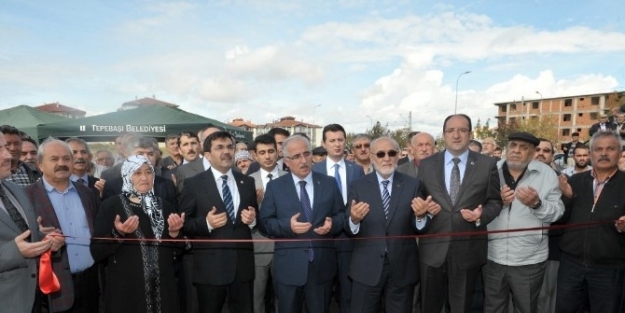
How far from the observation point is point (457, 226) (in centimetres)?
398

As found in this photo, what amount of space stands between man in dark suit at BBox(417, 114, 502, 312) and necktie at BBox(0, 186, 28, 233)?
3530 millimetres

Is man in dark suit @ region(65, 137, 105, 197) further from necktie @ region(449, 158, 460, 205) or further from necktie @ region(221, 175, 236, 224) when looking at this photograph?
necktie @ region(449, 158, 460, 205)

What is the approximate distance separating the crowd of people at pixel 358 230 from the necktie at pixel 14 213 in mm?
370

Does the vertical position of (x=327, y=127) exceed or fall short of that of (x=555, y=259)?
it exceeds it

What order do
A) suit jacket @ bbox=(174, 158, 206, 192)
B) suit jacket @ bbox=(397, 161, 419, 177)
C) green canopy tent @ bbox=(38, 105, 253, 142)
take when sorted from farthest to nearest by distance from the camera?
green canopy tent @ bbox=(38, 105, 253, 142)
suit jacket @ bbox=(397, 161, 419, 177)
suit jacket @ bbox=(174, 158, 206, 192)

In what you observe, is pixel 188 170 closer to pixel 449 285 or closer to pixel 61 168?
pixel 61 168

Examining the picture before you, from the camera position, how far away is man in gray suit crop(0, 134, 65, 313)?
2893 mm

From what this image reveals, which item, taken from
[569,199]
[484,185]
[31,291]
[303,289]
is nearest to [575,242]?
[569,199]

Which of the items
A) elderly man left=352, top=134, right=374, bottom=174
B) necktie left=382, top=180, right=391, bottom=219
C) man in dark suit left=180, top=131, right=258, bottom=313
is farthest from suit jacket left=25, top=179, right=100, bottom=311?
Result: elderly man left=352, top=134, right=374, bottom=174

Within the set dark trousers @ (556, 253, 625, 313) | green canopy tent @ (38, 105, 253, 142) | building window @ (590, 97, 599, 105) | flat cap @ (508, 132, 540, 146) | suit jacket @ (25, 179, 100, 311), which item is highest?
building window @ (590, 97, 599, 105)

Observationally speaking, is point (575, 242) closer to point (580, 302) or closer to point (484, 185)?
point (580, 302)

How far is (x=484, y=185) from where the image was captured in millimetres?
4020

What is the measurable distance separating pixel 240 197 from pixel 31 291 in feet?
6.13

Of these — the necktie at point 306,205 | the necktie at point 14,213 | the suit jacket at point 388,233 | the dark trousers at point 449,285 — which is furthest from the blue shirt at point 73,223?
the dark trousers at point 449,285
